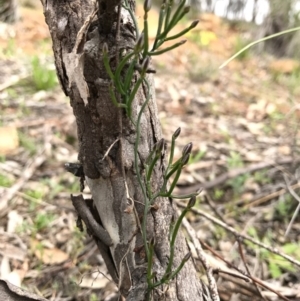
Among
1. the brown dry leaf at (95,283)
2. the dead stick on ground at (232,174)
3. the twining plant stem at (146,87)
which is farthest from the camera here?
the dead stick on ground at (232,174)

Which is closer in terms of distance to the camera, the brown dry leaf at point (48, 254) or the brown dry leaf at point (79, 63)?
the brown dry leaf at point (79, 63)

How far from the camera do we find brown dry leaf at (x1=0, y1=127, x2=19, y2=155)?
221 centimetres

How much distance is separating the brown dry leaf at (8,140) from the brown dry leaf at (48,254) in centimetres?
75

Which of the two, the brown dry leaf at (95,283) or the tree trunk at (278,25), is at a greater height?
the tree trunk at (278,25)

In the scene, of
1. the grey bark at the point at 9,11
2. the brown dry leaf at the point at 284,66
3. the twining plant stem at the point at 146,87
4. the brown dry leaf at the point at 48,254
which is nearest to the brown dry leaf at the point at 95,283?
the brown dry leaf at the point at 48,254

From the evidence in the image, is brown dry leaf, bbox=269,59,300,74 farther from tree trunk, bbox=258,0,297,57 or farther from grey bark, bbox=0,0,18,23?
grey bark, bbox=0,0,18,23

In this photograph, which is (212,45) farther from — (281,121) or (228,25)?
(281,121)

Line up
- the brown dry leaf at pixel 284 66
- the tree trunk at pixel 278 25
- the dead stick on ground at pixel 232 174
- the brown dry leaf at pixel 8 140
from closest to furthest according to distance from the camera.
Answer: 1. the dead stick on ground at pixel 232 174
2. the brown dry leaf at pixel 8 140
3. the brown dry leaf at pixel 284 66
4. the tree trunk at pixel 278 25

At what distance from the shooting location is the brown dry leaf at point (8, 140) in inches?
86.8

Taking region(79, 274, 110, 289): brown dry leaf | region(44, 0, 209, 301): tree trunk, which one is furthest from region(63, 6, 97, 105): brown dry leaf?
region(79, 274, 110, 289): brown dry leaf

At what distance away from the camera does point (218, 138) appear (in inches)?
109

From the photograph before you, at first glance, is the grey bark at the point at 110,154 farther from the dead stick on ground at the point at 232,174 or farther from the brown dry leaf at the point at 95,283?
the dead stick on ground at the point at 232,174

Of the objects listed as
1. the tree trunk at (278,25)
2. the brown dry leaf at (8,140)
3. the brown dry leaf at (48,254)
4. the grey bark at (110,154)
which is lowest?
the brown dry leaf at (48,254)

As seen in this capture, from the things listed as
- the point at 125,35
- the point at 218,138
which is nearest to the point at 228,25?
the point at 218,138
